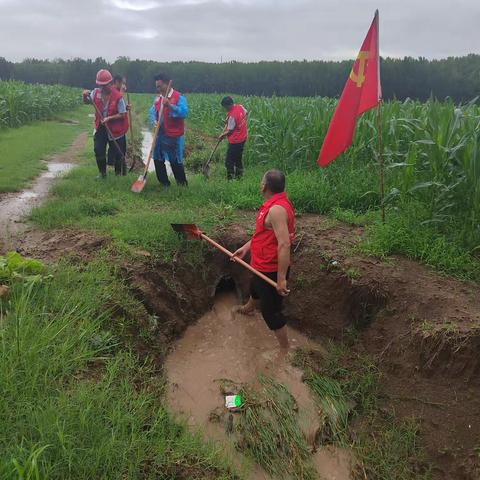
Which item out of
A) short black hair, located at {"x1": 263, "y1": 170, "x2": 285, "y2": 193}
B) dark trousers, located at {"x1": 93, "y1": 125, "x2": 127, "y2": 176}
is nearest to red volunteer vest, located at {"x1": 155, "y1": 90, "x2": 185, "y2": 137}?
dark trousers, located at {"x1": 93, "y1": 125, "x2": 127, "y2": 176}

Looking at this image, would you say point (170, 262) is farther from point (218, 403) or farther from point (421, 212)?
point (421, 212)

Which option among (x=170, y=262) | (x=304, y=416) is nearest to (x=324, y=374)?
(x=304, y=416)

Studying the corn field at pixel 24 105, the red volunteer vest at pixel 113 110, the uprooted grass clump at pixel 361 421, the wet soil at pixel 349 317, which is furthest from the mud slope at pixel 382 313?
the corn field at pixel 24 105

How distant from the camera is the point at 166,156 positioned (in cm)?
740

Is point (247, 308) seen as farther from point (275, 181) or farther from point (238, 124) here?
point (238, 124)

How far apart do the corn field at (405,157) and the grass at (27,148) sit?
4.42 m

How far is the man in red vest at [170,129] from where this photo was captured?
690cm

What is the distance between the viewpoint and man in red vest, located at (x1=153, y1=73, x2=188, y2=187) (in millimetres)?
6902

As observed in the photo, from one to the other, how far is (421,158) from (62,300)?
15.4 ft

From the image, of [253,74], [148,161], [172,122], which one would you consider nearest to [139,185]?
[148,161]

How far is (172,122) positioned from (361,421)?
510 centimetres

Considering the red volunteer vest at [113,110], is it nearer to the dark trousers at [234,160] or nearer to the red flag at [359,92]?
the dark trousers at [234,160]

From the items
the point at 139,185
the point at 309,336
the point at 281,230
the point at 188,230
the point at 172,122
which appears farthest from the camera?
the point at 139,185

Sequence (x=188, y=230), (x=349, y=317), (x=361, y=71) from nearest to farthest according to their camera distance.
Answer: (x=349, y=317) → (x=361, y=71) → (x=188, y=230)
